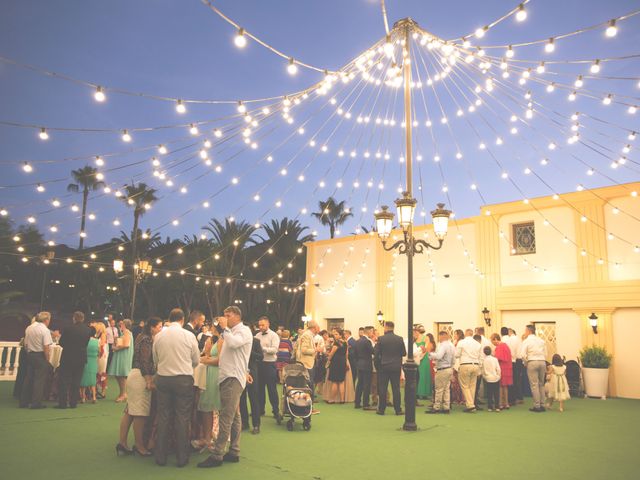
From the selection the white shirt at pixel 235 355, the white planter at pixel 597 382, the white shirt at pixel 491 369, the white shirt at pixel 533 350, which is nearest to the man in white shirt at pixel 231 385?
the white shirt at pixel 235 355

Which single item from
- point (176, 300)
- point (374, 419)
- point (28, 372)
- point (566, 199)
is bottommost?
point (374, 419)

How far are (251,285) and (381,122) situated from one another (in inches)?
790

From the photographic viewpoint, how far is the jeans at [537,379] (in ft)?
33.6

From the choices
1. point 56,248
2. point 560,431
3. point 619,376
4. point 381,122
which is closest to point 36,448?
point 560,431

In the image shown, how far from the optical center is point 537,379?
1033 cm

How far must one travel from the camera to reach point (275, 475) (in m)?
4.88

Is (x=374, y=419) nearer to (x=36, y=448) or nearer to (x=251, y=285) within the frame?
(x=36, y=448)

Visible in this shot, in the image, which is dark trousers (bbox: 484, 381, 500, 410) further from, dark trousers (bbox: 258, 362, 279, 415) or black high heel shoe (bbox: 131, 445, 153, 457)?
black high heel shoe (bbox: 131, 445, 153, 457)

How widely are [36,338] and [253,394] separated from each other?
4223 millimetres

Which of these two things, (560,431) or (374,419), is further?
(374,419)

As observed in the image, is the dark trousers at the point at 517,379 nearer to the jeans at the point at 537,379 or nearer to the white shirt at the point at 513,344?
the white shirt at the point at 513,344

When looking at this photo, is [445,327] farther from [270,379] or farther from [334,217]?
[334,217]

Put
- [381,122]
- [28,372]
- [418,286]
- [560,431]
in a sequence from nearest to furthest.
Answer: [560,431]
[28,372]
[381,122]
[418,286]

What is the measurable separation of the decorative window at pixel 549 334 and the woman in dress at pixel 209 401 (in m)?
12.7
